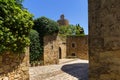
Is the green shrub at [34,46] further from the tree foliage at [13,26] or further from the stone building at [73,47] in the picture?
the tree foliage at [13,26]

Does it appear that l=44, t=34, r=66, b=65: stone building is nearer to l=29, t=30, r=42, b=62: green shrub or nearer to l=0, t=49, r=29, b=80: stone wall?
l=29, t=30, r=42, b=62: green shrub

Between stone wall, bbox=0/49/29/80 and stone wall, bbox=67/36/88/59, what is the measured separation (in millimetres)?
21774

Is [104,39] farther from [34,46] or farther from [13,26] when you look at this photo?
[34,46]

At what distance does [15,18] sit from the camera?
7559 millimetres

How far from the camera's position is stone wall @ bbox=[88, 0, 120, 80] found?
2201mm

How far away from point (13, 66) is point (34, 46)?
377 inches

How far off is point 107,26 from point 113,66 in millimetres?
504

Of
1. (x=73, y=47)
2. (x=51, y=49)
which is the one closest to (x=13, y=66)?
(x=51, y=49)

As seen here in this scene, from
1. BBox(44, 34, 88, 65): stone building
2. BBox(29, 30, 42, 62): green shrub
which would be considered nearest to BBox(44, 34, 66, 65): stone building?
BBox(29, 30, 42, 62): green shrub

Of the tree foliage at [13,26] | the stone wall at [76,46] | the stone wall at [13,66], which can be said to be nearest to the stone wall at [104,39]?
the tree foliage at [13,26]

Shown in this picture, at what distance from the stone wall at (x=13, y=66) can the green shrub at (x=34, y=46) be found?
8704 millimetres

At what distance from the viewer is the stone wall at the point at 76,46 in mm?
29672

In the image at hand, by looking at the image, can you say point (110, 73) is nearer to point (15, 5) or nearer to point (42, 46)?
point (15, 5)

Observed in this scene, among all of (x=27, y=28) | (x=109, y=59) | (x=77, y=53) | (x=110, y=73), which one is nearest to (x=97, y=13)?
(x=109, y=59)
